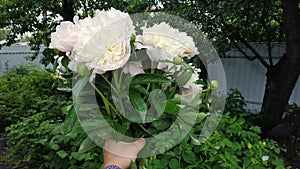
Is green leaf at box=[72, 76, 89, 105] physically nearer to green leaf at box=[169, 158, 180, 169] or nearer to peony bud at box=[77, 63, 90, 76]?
peony bud at box=[77, 63, 90, 76]

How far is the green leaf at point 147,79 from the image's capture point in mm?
753

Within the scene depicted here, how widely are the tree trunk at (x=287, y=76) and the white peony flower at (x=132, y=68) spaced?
9.26ft

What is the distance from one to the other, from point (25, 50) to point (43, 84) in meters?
4.23

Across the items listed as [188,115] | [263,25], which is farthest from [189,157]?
[263,25]

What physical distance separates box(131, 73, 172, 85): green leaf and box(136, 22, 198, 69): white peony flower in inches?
1.4

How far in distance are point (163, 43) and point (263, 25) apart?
12.4 feet

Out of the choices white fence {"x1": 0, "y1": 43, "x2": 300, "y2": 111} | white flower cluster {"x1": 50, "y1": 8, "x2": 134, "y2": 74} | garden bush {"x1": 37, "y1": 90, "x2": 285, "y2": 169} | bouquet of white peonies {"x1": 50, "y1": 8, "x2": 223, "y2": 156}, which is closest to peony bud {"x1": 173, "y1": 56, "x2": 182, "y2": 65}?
bouquet of white peonies {"x1": 50, "y1": 8, "x2": 223, "y2": 156}

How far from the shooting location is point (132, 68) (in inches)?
29.7

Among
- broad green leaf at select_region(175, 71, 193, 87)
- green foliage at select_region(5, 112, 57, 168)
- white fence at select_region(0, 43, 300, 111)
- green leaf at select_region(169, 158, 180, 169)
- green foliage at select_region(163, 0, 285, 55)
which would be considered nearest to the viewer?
broad green leaf at select_region(175, 71, 193, 87)

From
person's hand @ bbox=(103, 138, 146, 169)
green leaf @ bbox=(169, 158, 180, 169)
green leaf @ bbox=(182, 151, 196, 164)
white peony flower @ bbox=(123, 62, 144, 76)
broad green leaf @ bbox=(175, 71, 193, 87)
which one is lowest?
green leaf @ bbox=(169, 158, 180, 169)

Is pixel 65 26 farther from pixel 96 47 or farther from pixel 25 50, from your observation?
pixel 25 50

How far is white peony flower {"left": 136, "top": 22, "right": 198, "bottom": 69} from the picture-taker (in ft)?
2.52

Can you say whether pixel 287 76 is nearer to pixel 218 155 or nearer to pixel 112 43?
pixel 218 155

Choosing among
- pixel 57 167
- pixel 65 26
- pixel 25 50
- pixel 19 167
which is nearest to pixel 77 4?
pixel 19 167
